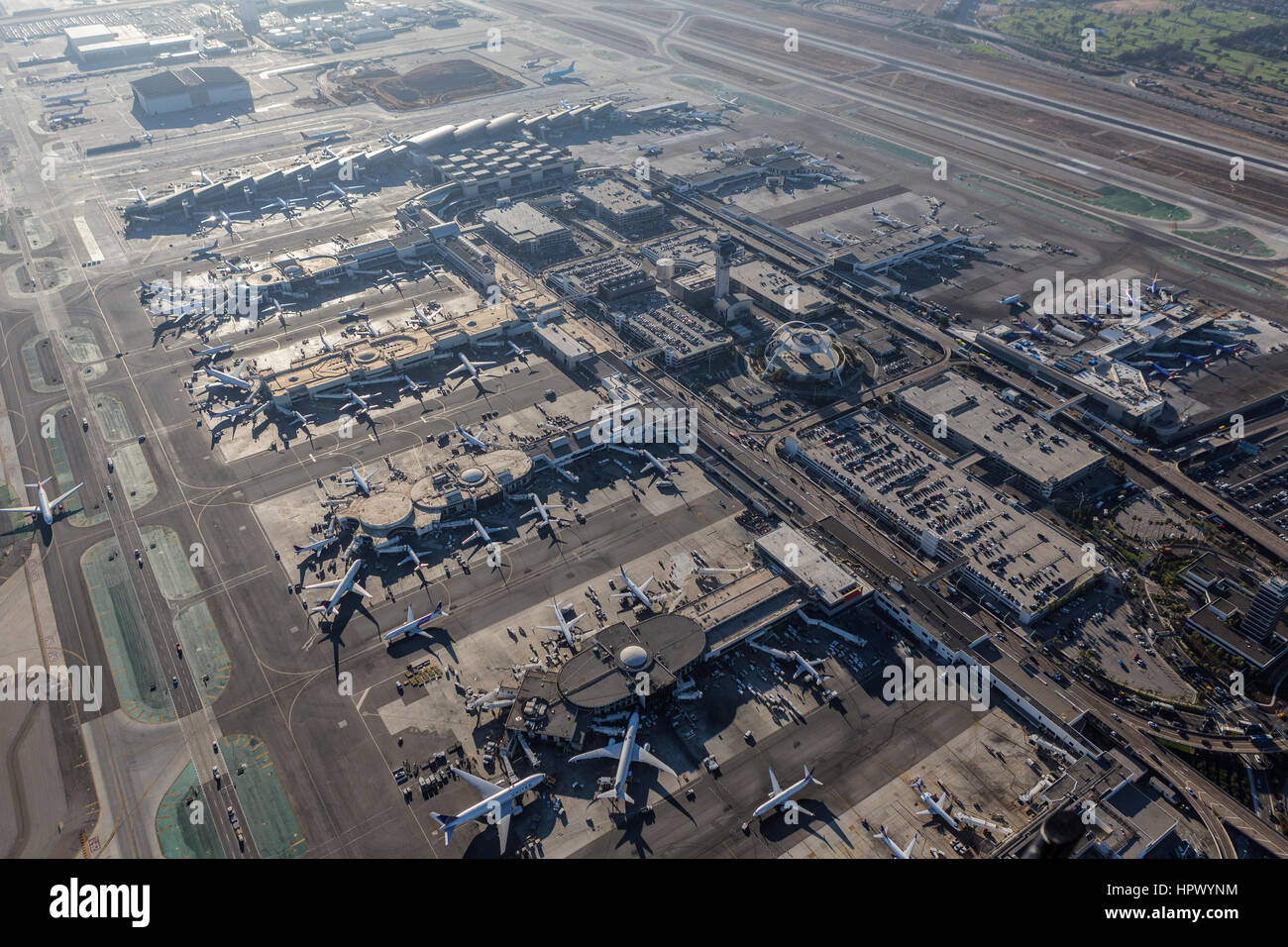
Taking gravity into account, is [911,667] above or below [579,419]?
below

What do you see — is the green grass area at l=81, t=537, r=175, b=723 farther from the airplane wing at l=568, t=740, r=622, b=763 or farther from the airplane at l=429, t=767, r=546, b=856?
the airplane wing at l=568, t=740, r=622, b=763

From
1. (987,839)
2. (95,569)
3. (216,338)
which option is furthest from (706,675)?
(216,338)

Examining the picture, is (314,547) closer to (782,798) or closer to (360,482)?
(360,482)

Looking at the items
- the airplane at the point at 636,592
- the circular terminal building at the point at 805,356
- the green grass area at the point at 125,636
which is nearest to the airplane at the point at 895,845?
the airplane at the point at 636,592

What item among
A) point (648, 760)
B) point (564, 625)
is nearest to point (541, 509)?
point (564, 625)

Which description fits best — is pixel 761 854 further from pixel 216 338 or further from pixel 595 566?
pixel 216 338
